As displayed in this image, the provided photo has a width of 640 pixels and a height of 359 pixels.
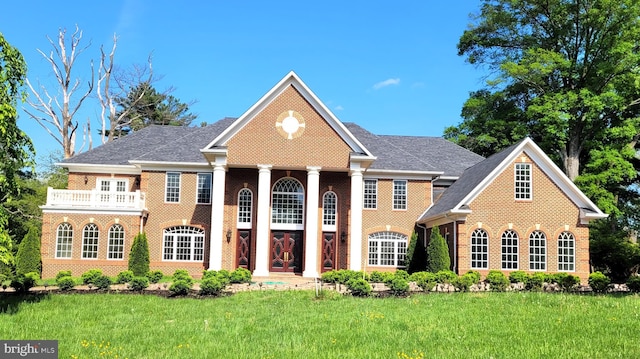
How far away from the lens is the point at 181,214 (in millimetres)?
27906

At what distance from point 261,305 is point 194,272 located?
1286cm

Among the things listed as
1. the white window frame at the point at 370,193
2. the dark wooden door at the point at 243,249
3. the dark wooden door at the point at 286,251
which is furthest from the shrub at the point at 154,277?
the white window frame at the point at 370,193

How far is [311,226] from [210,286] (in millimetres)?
8964

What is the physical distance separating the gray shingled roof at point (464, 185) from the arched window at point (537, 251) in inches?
135

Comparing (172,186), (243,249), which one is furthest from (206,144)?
(243,249)

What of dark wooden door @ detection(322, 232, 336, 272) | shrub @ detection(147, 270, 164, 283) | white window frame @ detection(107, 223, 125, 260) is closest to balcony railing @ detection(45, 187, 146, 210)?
white window frame @ detection(107, 223, 125, 260)

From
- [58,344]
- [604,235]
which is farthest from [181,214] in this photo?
[604,235]

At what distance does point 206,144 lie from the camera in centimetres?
2995

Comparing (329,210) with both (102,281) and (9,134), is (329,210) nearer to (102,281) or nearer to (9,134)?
(102,281)

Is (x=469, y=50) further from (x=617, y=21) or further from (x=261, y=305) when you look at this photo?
(x=261, y=305)

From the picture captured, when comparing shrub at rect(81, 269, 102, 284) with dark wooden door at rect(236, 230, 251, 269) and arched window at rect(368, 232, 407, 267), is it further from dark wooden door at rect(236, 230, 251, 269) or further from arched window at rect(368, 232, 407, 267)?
arched window at rect(368, 232, 407, 267)

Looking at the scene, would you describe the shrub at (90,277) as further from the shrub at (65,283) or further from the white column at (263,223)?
the white column at (263,223)

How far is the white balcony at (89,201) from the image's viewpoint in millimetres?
26312

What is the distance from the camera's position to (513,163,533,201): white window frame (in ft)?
79.8
